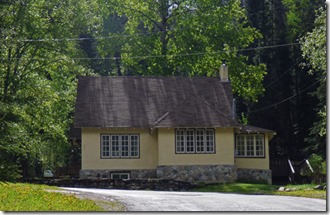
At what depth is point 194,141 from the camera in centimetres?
3397

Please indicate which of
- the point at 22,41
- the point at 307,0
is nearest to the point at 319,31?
the point at 22,41

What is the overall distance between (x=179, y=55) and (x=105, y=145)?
10.8 meters

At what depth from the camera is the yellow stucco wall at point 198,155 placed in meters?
33.8

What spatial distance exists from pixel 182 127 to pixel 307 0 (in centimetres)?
1812

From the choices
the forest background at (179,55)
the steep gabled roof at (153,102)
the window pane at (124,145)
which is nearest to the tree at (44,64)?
the forest background at (179,55)

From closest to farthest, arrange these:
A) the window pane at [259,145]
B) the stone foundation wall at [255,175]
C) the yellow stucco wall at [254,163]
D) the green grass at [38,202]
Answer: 1. the green grass at [38,202]
2. the stone foundation wall at [255,175]
3. the yellow stucco wall at [254,163]
4. the window pane at [259,145]

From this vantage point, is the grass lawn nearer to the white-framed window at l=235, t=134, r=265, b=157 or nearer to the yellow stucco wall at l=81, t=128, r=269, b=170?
the yellow stucco wall at l=81, t=128, r=269, b=170

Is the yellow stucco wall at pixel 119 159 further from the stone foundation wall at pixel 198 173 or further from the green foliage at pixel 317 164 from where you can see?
the green foliage at pixel 317 164

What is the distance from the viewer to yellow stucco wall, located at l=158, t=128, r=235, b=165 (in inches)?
1329

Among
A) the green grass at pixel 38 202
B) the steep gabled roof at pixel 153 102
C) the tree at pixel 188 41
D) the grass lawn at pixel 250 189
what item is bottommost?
the grass lawn at pixel 250 189

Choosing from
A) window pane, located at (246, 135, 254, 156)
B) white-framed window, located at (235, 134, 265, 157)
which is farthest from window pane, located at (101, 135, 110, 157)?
window pane, located at (246, 135, 254, 156)

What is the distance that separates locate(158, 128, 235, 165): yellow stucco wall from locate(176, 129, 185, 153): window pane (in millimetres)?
189

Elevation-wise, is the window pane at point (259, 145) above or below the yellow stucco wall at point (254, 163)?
above

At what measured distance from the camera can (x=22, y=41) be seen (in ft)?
114
